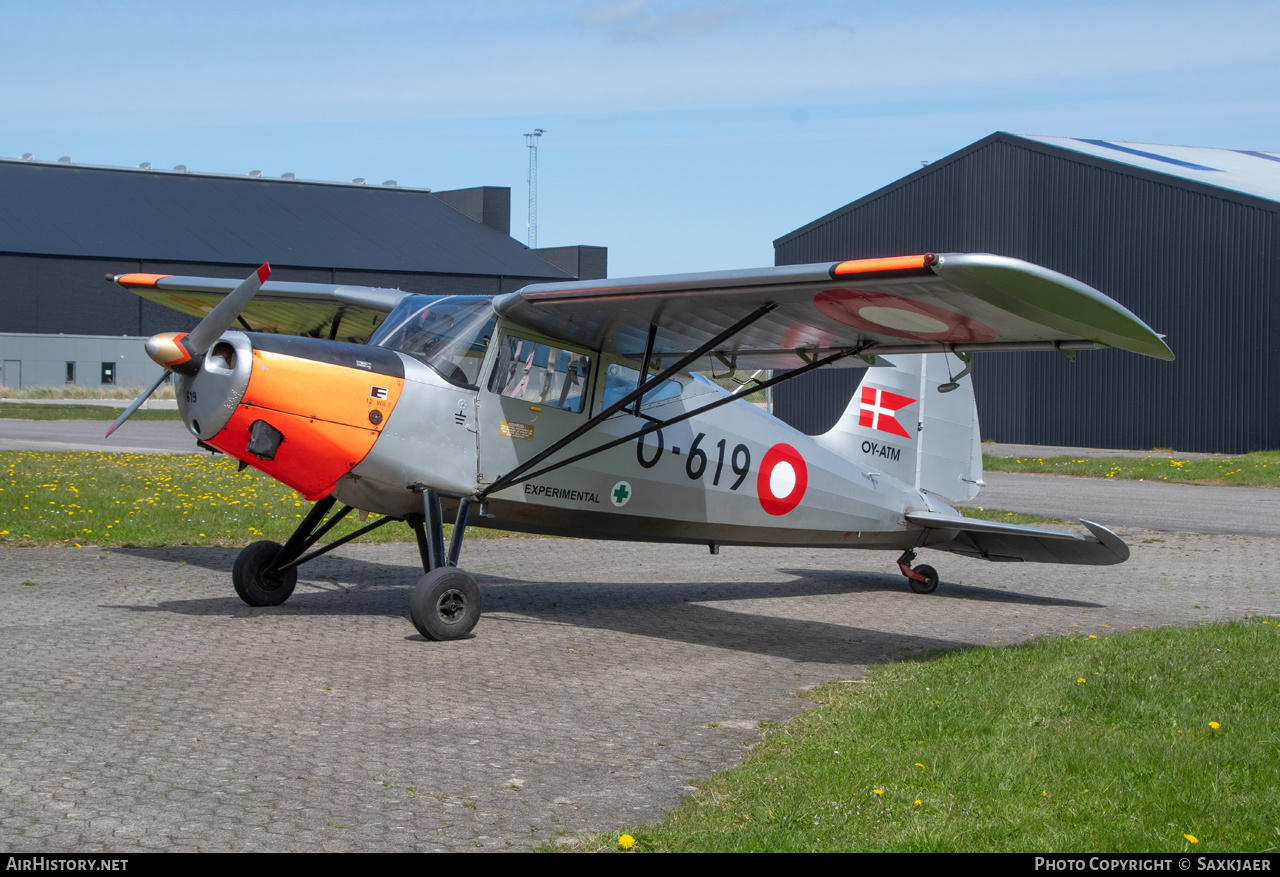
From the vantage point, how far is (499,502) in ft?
29.8

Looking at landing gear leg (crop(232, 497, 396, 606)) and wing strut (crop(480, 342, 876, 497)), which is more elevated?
wing strut (crop(480, 342, 876, 497))

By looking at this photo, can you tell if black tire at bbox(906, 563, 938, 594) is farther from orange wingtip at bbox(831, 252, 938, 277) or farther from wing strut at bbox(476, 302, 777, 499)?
orange wingtip at bbox(831, 252, 938, 277)

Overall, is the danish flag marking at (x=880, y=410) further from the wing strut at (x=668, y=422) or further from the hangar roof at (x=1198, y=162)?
the hangar roof at (x=1198, y=162)

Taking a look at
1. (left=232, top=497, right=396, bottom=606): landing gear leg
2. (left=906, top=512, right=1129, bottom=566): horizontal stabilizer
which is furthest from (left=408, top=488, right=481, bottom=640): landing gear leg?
(left=906, top=512, right=1129, bottom=566): horizontal stabilizer

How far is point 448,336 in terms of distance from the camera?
8.91 m

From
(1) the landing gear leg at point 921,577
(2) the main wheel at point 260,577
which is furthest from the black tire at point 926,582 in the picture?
(2) the main wheel at point 260,577

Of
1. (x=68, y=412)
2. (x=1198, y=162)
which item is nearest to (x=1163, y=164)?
(x=1198, y=162)

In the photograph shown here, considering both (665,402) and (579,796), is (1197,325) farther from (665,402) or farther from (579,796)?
(579,796)

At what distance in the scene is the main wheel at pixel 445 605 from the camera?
8203 mm

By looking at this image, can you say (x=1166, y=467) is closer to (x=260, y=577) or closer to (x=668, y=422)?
(x=668, y=422)

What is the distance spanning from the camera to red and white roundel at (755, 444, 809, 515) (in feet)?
34.8

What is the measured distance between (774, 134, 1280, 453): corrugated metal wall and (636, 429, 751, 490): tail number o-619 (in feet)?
79.0

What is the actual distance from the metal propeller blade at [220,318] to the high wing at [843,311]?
182 cm

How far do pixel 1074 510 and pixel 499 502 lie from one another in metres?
12.0
